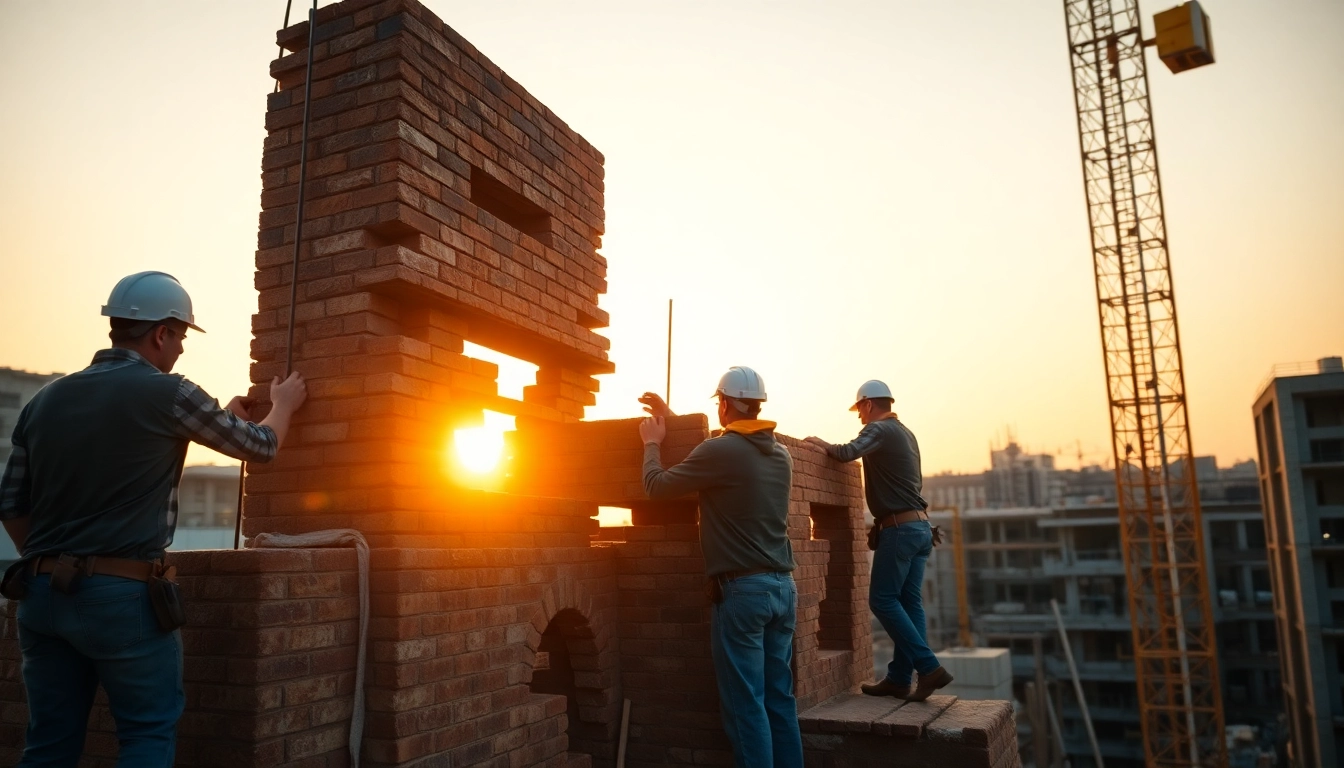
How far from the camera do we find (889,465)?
17.9ft

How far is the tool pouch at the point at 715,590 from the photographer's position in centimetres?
420

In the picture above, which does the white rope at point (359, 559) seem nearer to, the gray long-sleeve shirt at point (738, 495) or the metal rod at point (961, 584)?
the gray long-sleeve shirt at point (738, 495)

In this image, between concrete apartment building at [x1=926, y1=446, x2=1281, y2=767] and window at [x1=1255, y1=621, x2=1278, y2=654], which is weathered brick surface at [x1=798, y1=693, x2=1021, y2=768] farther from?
window at [x1=1255, y1=621, x2=1278, y2=654]

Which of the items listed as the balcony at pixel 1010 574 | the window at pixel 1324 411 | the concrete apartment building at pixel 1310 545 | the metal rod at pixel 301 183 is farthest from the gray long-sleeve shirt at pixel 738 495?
the balcony at pixel 1010 574

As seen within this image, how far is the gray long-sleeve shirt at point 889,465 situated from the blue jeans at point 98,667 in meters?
4.02

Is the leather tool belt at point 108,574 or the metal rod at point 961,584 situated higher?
the leather tool belt at point 108,574

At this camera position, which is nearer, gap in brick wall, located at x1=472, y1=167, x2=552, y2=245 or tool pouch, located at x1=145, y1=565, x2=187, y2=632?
tool pouch, located at x1=145, y1=565, x2=187, y2=632

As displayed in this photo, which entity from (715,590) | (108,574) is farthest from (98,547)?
(715,590)

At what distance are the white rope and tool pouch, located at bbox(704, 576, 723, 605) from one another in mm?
1670

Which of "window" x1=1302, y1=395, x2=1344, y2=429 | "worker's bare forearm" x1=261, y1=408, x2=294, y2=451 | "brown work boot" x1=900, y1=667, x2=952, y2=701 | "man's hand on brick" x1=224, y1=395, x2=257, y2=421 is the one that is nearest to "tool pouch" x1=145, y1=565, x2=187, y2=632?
"worker's bare forearm" x1=261, y1=408, x2=294, y2=451

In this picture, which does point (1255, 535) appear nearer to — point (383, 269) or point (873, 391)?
point (873, 391)

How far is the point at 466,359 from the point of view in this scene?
13.8 feet

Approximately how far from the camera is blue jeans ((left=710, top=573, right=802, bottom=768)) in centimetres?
404

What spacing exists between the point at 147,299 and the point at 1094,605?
50.5 meters
